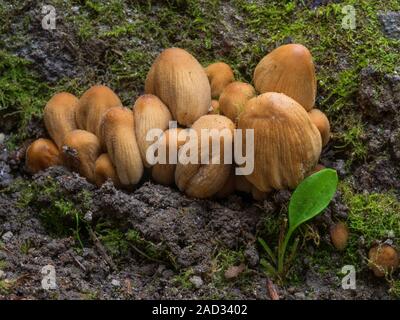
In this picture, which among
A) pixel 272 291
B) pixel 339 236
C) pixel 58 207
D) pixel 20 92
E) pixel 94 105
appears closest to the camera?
pixel 272 291

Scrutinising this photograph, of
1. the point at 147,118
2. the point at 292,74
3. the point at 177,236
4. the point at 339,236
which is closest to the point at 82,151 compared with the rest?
the point at 147,118

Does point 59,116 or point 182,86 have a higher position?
point 182,86

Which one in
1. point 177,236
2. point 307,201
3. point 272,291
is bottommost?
point 272,291

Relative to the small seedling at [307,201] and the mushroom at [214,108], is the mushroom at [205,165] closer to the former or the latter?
the mushroom at [214,108]

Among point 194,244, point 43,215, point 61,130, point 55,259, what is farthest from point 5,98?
point 194,244

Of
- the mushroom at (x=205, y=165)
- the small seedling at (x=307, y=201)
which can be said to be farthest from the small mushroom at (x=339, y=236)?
the mushroom at (x=205, y=165)

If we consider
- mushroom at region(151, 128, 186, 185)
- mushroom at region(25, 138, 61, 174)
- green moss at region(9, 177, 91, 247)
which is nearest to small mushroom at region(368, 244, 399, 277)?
mushroom at region(151, 128, 186, 185)

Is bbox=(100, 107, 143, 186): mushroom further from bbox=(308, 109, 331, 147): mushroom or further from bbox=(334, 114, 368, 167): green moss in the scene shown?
bbox=(334, 114, 368, 167): green moss

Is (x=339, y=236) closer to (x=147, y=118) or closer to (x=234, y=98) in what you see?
(x=234, y=98)
